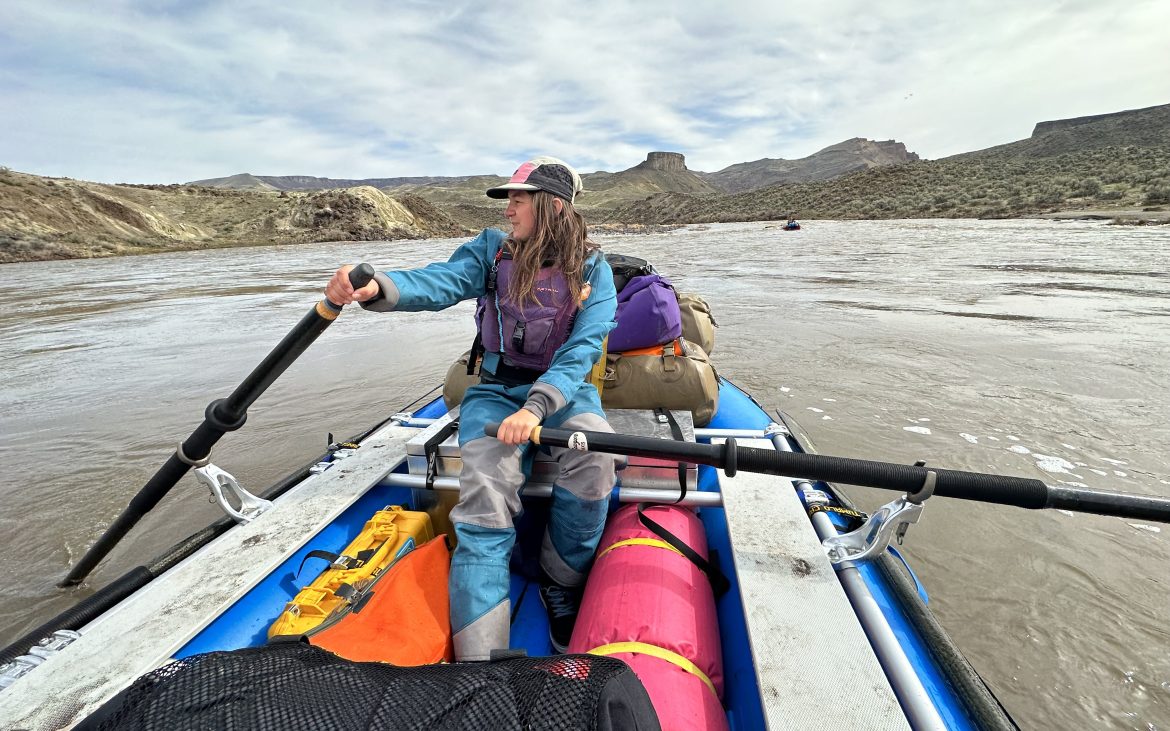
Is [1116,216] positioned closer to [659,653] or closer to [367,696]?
[659,653]

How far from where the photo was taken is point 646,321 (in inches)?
126

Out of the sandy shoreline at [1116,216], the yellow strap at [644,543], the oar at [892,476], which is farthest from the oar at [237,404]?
the sandy shoreline at [1116,216]

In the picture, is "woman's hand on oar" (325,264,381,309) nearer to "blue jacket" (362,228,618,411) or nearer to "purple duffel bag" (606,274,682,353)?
"blue jacket" (362,228,618,411)

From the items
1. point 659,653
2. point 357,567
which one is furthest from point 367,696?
point 357,567

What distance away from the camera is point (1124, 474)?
146 inches

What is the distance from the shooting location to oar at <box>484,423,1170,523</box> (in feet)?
5.13

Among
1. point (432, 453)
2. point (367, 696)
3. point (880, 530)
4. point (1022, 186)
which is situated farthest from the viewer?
point (1022, 186)

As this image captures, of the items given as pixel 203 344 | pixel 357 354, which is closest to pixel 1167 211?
pixel 357 354

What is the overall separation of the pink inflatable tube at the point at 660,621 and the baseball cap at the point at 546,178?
1603 mm

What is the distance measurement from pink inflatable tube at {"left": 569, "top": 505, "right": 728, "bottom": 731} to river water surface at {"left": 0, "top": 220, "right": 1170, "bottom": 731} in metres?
0.39

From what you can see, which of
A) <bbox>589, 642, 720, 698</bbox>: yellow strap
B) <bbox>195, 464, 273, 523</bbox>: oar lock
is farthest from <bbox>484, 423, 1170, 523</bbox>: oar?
<bbox>195, 464, 273, 523</bbox>: oar lock

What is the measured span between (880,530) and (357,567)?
5.95 feet

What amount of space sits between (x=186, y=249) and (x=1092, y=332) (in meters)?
50.1

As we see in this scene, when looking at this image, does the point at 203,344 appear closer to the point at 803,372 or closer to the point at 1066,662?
the point at 803,372
